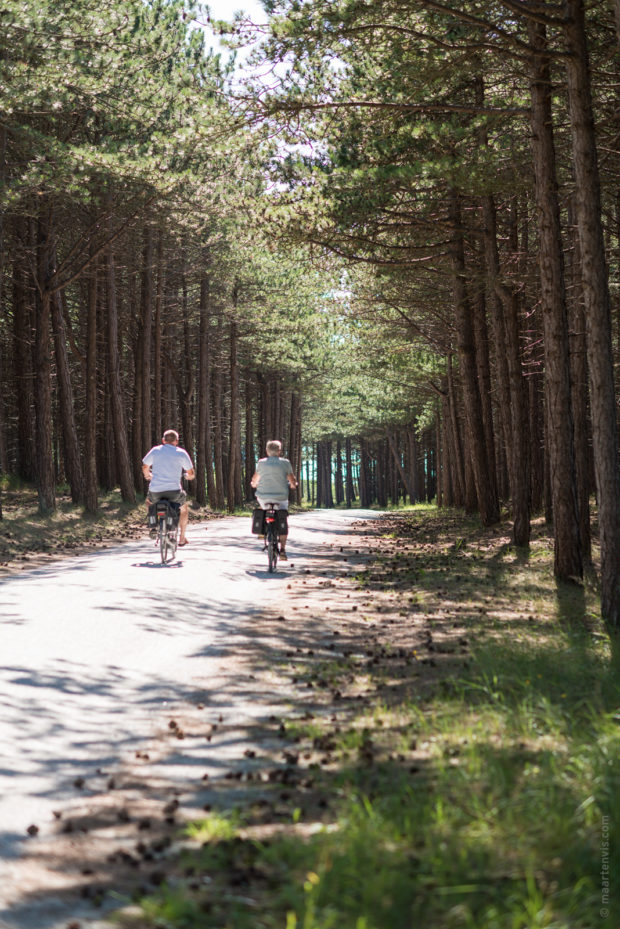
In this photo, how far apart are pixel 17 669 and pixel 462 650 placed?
4023 mm

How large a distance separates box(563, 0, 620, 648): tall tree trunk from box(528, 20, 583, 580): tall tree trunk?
2130 mm

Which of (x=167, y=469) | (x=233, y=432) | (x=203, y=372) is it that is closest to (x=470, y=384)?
(x=167, y=469)

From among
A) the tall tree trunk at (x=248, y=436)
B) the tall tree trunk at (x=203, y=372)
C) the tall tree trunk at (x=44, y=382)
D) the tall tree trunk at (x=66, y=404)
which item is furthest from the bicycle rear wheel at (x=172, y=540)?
the tall tree trunk at (x=248, y=436)

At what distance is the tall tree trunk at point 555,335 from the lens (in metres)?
12.3

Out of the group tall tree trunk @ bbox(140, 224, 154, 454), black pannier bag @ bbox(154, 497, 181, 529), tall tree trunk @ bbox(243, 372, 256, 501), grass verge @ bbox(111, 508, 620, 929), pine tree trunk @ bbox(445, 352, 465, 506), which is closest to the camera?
grass verge @ bbox(111, 508, 620, 929)

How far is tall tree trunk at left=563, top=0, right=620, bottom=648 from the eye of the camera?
9789mm

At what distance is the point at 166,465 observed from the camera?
15.3m

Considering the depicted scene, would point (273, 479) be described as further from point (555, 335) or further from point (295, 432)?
point (295, 432)

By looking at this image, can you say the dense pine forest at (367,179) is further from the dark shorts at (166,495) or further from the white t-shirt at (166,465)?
the dark shorts at (166,495)

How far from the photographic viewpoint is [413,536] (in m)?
23.7

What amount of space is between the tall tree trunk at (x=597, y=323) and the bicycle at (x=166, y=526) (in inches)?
299

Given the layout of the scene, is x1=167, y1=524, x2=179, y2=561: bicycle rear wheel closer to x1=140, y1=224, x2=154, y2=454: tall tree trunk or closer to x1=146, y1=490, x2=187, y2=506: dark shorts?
x1=146, y1=490, x2=187, y2=506: dark shorts

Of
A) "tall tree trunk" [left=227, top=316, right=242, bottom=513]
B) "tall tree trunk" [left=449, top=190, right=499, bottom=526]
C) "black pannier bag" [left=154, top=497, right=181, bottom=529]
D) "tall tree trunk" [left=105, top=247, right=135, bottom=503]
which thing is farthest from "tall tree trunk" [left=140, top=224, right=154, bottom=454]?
"black pannier bag" [left=154, top=497, right=181, bottom=529]

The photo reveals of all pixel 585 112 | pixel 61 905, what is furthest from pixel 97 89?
pixel 61 905
